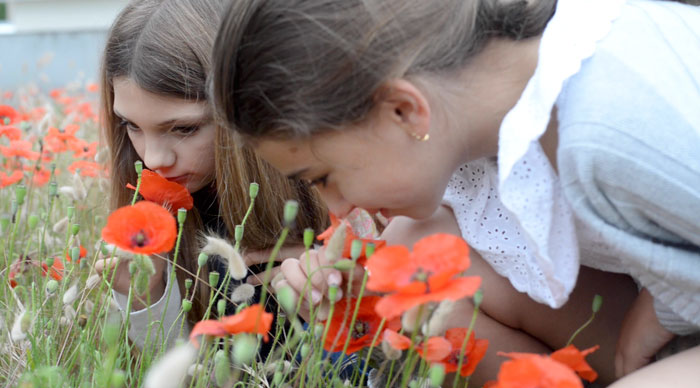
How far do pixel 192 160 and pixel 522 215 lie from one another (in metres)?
0.68

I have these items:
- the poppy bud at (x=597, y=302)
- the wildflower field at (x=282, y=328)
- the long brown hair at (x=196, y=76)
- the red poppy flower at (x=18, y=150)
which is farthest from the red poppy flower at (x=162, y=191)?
the poppy bud at (x=597, y=302)

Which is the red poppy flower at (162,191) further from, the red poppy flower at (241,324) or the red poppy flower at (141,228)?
the red poppy flower at (241,324)

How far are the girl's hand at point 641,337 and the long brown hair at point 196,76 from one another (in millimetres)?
622

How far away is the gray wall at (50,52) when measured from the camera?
665 cm

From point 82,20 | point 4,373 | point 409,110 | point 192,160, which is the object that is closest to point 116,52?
point 192,160

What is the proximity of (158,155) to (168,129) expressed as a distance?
0.06 m

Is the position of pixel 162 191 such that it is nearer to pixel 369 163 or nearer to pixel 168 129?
pixel 168 129

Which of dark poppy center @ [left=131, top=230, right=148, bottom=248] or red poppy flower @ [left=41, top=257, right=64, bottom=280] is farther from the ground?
dark poppy center @ [left=131, top=230, right=148, bottom=248]

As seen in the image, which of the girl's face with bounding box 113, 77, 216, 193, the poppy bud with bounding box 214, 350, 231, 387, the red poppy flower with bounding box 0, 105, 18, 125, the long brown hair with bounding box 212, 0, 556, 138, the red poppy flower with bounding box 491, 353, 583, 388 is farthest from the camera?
the red poppy flower with bounding box 0, 105, 18, 125

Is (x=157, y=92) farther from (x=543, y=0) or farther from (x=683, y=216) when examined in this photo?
→ (x=683, y=216)

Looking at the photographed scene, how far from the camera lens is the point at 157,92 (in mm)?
1475

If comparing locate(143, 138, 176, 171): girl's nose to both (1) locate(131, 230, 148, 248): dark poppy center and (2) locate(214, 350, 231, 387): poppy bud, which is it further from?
(2) locate(214, 350, 231, 387): poppy bud

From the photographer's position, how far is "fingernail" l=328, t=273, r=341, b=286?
1.02 metres

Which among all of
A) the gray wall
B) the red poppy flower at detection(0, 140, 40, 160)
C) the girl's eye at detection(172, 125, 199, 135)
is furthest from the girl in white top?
the gray wall
